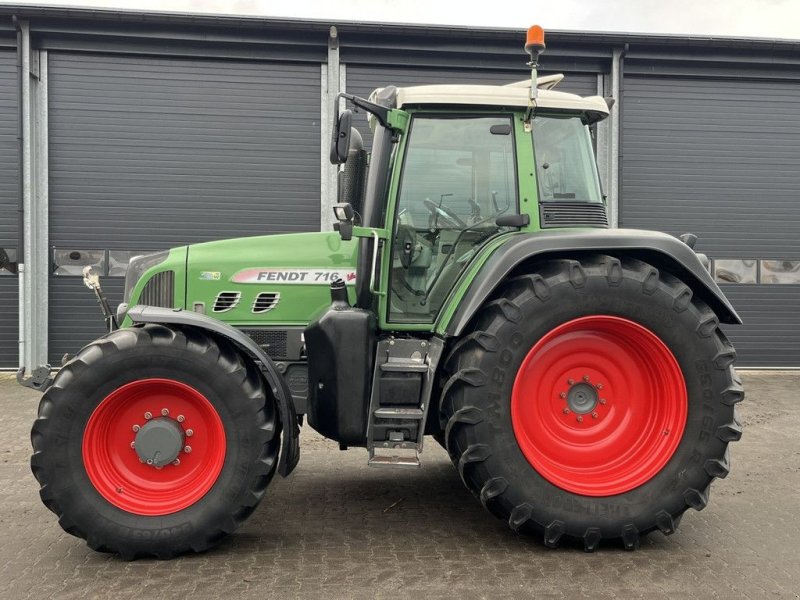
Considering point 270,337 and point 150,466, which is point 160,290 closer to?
point 270,337

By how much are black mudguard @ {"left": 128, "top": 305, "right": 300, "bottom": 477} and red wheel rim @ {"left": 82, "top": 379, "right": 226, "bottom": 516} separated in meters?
0.32

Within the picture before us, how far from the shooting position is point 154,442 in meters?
3.89

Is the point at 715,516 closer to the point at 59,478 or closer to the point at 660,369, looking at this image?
the point at 660,369

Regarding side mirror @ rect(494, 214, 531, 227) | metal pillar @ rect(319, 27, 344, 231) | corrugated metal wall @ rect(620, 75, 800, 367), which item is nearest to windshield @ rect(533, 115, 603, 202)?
side mirror @ rect(494, 214, 531, 227)

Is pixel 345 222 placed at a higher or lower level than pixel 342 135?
lower

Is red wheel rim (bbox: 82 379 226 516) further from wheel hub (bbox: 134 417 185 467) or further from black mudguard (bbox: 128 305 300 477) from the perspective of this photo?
black mudguard (bbox: 128 305 300 477)

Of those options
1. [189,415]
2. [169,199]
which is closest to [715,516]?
[189,415]

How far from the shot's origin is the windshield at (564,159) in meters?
4.35

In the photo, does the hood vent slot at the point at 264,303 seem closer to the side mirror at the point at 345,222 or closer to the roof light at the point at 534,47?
the side mirror at the point at 345,222

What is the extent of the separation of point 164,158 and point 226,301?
763cm

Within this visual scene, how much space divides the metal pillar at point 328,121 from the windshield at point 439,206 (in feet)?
23.8

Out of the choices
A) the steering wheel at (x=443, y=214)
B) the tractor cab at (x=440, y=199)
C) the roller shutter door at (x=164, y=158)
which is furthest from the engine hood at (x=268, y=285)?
the roller shutter door at (x=164, y=158)

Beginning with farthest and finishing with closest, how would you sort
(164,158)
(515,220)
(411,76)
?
(411,76) < (164,158) < (515,220)

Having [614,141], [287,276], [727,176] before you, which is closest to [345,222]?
[287,276]
